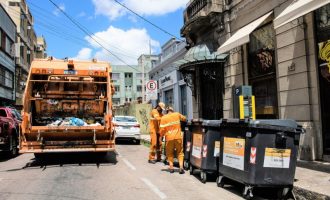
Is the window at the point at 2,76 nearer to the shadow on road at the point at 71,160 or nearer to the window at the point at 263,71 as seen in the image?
the shadow on road at the point at 71,160


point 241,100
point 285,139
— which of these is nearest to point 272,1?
point 241,100

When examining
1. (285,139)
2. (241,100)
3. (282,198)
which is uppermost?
(241,100)

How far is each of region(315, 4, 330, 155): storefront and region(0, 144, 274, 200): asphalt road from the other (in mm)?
3513

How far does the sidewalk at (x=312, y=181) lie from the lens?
258 inches

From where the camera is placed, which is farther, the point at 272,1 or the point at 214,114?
the point at 214,114

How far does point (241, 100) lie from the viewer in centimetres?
989

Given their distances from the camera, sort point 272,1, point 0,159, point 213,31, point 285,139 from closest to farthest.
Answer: point 285,139 < point 272,1 < point 0,159 < point 213,31

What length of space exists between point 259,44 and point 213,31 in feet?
13.3

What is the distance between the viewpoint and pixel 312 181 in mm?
7543

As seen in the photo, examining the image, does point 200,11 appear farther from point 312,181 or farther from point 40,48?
point 40,48

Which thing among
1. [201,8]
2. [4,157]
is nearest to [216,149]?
[4,157]

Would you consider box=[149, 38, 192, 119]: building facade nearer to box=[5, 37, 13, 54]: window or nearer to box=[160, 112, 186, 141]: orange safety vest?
box=[160, 112, 186, 141]: orange safety vest

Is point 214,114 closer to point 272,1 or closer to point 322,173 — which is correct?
point 272,1

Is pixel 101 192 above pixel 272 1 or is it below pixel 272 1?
below
